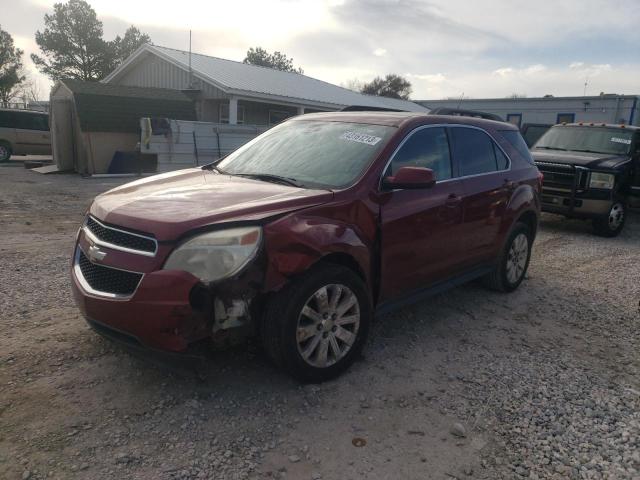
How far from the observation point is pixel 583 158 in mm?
9359

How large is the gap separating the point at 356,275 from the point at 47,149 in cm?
1958

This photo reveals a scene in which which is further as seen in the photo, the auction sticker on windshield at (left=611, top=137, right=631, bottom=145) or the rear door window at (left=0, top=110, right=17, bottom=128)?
the rear door window at (left=0, top=110, right=17, bottom=128)

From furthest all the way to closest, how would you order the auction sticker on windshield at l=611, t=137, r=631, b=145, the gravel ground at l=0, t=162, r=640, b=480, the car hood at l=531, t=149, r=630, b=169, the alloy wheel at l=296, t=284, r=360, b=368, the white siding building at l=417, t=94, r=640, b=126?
the white siding building at l=417, t=94, r=640, b=126, the auction sticker on windshield at l=611, t=137, r=631, b=145, the car hood at l=531, t=149, r=630, b=169, the alloy wheel at l=296, t=284, r=360, b=368, the gravel ground at l=0, t=162, r=640, b=480

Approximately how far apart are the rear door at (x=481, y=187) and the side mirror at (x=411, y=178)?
98 centimetres

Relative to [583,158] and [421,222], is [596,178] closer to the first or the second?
[583,158]

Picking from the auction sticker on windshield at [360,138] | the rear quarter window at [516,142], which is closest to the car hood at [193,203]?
the auction sticker on windshield at [360,138]

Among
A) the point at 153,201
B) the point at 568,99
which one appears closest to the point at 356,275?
the point at 153,201

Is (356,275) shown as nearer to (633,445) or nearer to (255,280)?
(255,280)

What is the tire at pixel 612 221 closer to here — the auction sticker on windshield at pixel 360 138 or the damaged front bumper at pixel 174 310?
the auction sticker on windshield at pixel 360 138

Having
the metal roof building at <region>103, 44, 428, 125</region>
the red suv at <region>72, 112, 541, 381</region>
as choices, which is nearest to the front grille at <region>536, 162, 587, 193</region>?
the red suv at <region>72, 112, 541, 381</region>

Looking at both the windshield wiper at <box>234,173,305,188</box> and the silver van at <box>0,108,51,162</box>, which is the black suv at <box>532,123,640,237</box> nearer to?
the windshield wiper at <box>234,173,305,188</box>

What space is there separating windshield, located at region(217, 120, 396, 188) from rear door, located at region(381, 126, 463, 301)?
0.25 meters

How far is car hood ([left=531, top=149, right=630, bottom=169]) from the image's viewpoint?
9014 mm

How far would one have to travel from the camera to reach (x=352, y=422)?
298 centimetres
